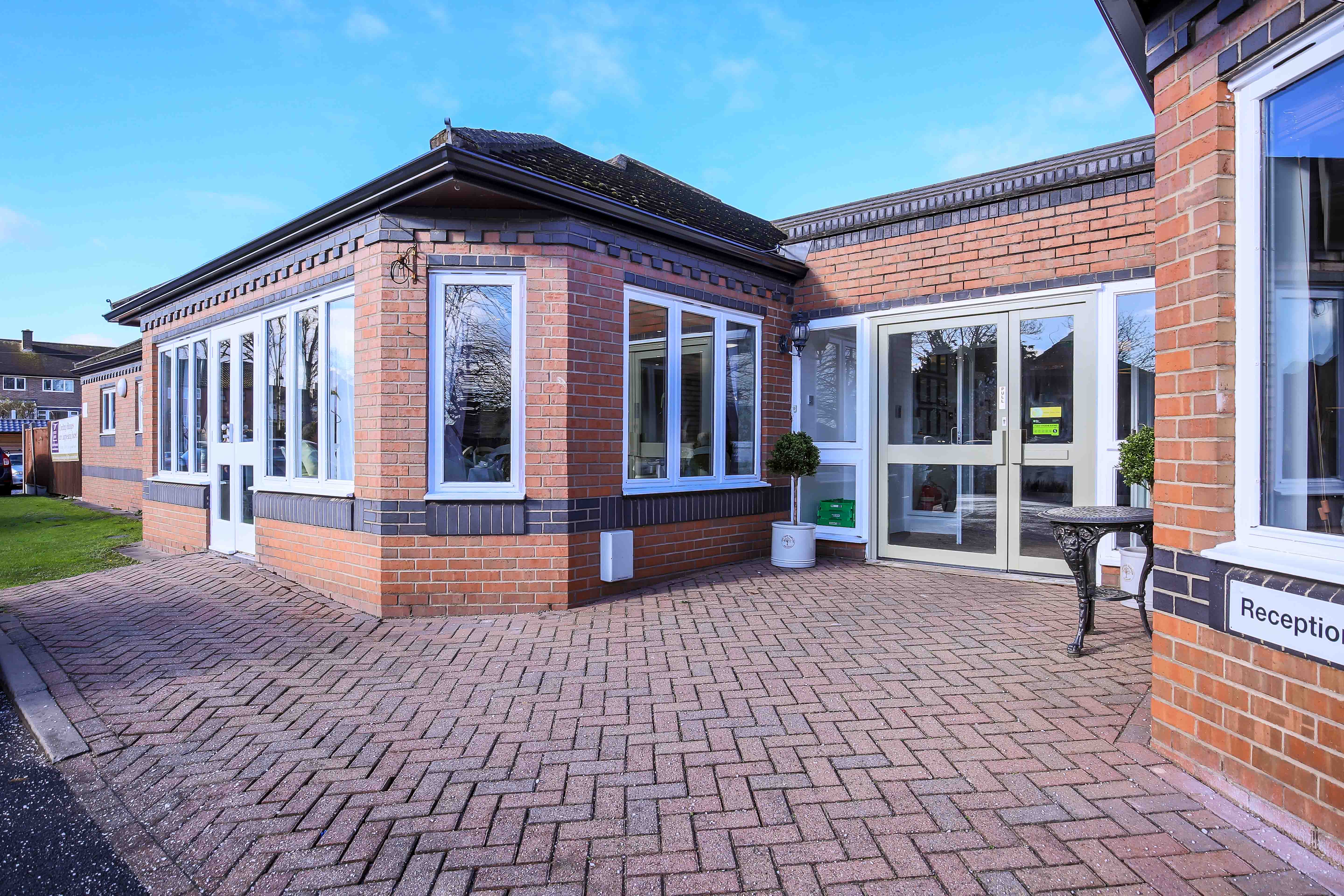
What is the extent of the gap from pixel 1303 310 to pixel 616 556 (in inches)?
181

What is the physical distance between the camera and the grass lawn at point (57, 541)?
306 inches

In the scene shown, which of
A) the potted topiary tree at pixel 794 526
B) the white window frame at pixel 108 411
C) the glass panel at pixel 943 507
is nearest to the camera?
the glass panel at pixel 943 507

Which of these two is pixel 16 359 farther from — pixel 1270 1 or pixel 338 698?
pixel 1270 1

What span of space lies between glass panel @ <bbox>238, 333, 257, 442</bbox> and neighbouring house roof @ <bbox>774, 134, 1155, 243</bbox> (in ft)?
20.5

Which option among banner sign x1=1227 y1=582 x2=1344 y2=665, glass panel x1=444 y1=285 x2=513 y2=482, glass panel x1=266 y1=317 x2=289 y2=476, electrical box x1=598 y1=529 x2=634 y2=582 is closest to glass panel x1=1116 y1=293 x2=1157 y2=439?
banner sign x1=1227 y1=582 x2=1344 y2=665

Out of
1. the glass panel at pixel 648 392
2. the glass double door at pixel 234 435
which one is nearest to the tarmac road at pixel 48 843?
the glass panel at pixel 648 392

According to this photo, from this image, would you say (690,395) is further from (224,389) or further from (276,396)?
(224,389)

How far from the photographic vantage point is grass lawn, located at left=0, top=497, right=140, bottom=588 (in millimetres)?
7781

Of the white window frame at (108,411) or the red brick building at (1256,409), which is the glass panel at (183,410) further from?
the red brick building at (1256,409)

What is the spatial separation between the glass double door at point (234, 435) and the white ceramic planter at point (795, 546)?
5505 mm

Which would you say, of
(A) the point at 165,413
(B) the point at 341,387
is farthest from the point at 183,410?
(B) the point at 341,387

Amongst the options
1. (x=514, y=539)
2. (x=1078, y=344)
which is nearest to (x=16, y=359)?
(x=514, y=539)

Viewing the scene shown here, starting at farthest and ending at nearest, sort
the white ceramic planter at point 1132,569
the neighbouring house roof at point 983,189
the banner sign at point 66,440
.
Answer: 1. the banner sign at point 66,440
2. the neighbouring house roof at point 983,189
3. the white ceramic planter at point 1132,569

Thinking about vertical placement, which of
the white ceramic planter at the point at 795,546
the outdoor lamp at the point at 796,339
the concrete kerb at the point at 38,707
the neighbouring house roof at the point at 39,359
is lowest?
the concrete kerb at the point at 38,707
